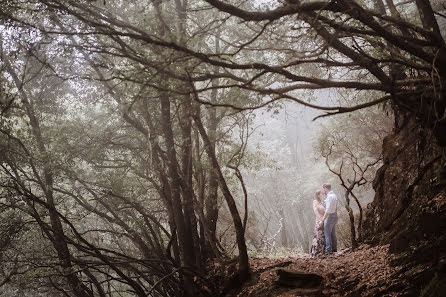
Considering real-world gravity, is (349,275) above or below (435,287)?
above

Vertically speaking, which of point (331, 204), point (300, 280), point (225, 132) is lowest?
point (300, 280)

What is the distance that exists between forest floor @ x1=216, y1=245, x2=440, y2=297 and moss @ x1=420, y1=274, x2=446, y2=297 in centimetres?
29

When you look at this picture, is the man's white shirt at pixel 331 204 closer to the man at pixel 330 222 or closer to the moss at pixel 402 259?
the man at pixel 330 222

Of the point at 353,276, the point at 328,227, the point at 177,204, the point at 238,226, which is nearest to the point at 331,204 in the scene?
the point at 328,227

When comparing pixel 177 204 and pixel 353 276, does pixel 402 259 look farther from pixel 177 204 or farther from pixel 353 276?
pixel 177 204

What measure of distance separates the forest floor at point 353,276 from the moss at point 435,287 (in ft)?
0.94

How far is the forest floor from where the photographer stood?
14.8 ft

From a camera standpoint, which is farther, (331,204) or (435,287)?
(331,204)

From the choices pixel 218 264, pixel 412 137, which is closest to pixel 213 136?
pixel 218 264

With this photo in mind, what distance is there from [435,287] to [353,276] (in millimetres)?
2094

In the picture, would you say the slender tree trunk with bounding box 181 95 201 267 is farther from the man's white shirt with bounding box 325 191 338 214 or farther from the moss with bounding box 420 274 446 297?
the moss with bounding box 420 274 446 297

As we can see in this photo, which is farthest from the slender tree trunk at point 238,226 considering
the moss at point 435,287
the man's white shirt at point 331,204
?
the man's white shirt at point 331,204

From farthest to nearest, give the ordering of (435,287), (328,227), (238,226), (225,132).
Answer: (328,227), (225,132), (238,226), (435,287)

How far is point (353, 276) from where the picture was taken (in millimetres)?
5602
